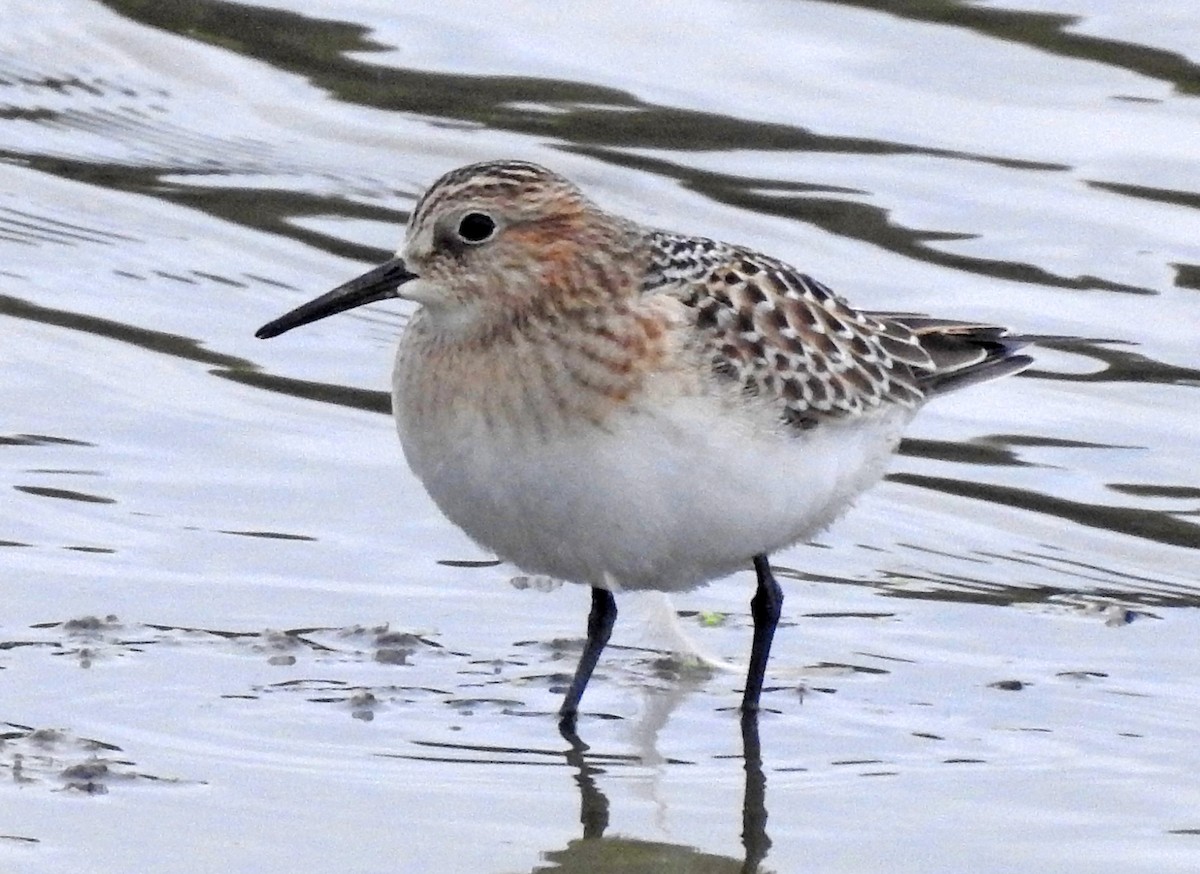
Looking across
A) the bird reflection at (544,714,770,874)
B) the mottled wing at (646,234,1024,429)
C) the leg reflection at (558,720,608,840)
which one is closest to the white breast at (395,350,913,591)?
the mottled wing at (646,234,1024,429)

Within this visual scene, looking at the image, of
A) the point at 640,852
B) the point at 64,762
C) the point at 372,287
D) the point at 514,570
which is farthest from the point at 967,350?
the point at 64,762

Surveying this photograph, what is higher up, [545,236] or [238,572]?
[545,236]

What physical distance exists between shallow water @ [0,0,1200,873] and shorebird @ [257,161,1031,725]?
0.54 meters

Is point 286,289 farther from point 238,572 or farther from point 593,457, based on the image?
point 593,457

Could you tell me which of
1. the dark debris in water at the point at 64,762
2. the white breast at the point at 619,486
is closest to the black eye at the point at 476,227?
the white breast at the point at 619,486

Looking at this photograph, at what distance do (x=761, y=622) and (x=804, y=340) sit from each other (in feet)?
2.93

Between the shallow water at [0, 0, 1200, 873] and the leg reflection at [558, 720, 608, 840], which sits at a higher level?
the shallow water at [0, 0, 1200, 873]

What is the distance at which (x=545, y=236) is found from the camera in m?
7.39

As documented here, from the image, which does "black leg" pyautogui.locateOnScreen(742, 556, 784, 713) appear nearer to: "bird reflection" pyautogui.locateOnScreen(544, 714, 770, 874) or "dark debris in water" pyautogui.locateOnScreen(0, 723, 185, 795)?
"bird reflection" pyautogui.locateOnScreen(544, 714, 770, 874)

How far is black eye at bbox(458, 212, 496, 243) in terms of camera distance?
23.8 ft

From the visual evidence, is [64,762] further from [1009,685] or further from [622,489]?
[1009,685]

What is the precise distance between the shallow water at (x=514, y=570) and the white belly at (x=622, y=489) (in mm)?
513

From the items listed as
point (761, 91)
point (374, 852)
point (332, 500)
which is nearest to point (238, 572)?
point (332, 500)

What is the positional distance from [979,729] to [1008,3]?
751 centimetres
